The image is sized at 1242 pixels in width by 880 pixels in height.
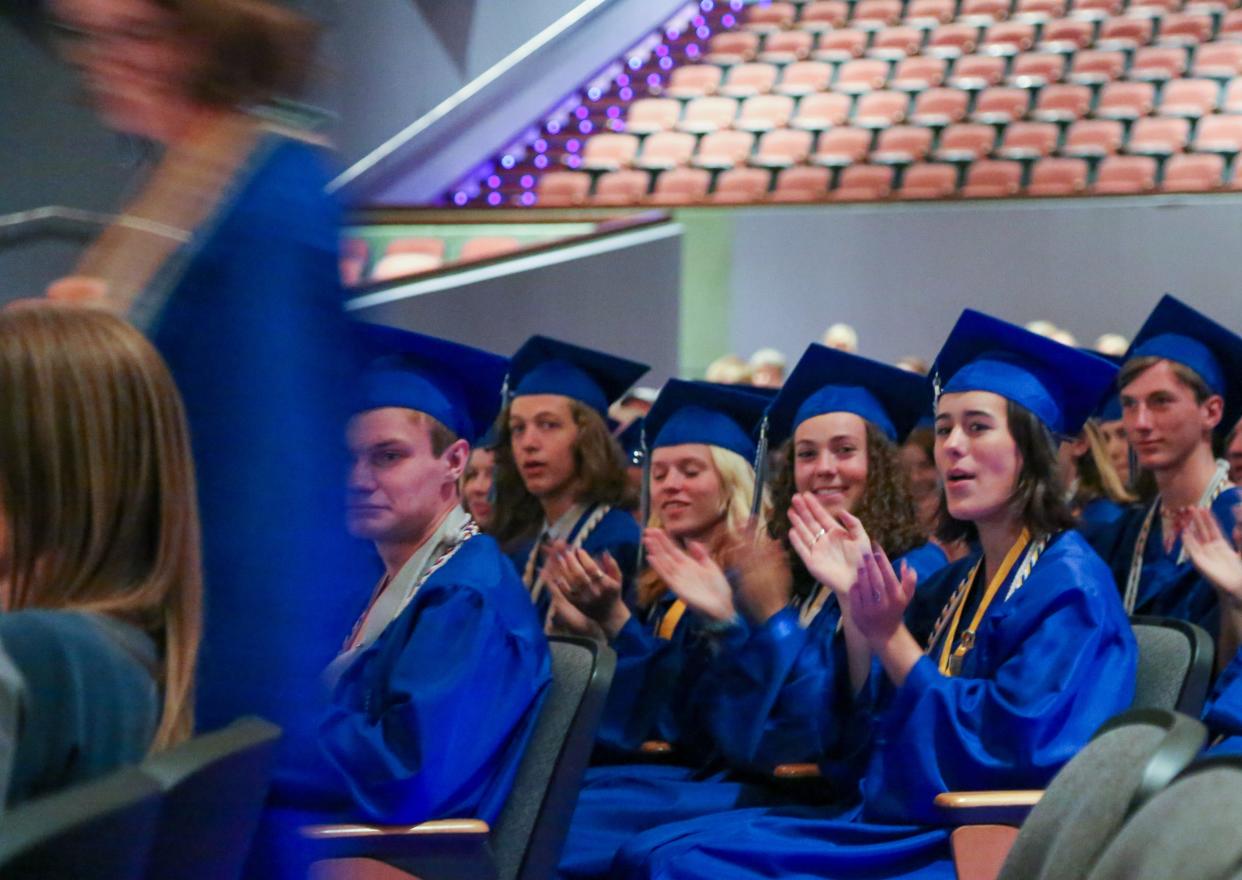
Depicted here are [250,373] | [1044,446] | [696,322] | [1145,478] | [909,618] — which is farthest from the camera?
[696,322]

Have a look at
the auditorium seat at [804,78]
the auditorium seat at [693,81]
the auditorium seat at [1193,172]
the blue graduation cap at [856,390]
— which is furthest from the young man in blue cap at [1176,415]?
the auditorium seat at [693,81]

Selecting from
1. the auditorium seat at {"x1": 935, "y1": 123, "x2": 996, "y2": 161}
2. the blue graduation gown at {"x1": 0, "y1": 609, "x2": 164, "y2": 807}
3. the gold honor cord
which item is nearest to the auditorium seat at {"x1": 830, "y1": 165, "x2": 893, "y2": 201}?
the auditorium seat at {"x1": 935, "y1": 123, "x2": 996, "y2": 161}

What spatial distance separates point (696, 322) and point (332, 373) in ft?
29.2

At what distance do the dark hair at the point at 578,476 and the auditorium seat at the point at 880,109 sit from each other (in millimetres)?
7531

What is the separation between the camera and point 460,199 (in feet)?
41.8

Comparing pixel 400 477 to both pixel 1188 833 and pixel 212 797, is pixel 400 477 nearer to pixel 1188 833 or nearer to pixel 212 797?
pixel 212 797

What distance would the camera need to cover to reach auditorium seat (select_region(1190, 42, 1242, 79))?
11.8 metres

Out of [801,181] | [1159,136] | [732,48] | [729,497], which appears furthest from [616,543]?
[732,48]

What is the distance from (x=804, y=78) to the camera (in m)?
13.2

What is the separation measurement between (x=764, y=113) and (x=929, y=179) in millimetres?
2165

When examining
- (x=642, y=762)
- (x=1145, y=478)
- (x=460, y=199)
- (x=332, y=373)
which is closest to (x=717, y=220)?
(x=460, y=199)

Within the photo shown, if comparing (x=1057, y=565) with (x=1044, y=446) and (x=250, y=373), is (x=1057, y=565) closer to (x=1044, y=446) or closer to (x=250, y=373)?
(x=1044, y=446)

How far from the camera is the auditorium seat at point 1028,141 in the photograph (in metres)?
11.1

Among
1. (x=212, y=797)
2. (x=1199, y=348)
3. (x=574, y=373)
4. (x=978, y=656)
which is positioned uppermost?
(x=1199, y=348)
